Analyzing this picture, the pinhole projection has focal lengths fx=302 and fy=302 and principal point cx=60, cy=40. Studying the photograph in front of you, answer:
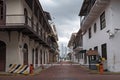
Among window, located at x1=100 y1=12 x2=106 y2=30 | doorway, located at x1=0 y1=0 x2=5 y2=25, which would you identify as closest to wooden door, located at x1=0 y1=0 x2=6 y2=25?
doorway, located at x1=0 y1=0 x2=5 y2=25

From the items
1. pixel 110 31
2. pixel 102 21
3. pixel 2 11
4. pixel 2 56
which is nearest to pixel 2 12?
pixel 2 11

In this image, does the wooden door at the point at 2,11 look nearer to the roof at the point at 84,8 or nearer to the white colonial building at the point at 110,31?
the white colonial building at the point at 110,31

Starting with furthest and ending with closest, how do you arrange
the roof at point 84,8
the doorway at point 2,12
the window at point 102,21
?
1. the roof at point 84,8
2. the window at point 102,21
3. the doorway at point 2,12

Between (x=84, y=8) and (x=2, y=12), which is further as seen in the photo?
(x=84, y=8)

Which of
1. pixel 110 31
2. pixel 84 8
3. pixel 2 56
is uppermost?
pixel 84 8

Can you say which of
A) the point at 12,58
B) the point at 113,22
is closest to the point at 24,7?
the point at 12,58

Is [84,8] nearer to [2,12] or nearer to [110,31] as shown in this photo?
[110,31]

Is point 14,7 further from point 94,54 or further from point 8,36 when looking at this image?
point 94,54

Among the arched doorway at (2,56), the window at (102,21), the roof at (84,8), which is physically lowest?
the arched doorway at (2,56)

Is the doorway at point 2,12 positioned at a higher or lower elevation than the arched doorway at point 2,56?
higher

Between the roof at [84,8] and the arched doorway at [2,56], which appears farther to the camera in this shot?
the roof at [84,8]

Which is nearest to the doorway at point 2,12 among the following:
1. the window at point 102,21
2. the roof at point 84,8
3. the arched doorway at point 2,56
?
the arched doorway at point 2,56

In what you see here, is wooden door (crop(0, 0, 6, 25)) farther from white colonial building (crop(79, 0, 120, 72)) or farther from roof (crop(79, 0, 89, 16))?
roof (crop(79, 0, 89, 16))

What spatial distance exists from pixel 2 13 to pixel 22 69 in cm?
495
